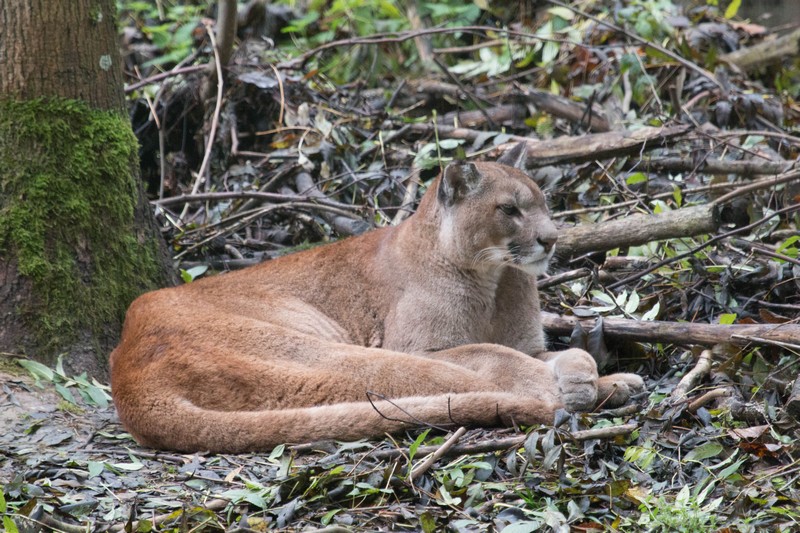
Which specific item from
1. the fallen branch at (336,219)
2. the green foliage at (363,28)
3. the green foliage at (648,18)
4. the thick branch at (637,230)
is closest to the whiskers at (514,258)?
the thick branch at (637,230)

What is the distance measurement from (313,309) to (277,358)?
→ 796 mm

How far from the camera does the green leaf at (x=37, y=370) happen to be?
17.1 ft

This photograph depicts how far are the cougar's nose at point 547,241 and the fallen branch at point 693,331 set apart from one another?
58 cm

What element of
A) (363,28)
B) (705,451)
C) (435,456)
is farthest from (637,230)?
(363,28)

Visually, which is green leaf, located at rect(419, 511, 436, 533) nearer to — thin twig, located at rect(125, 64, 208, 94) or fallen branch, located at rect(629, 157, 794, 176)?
fallen branch, located at rect(629, 157, 794, 176)

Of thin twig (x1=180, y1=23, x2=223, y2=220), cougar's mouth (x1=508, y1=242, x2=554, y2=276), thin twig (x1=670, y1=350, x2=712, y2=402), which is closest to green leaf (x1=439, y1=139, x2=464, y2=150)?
thin twig (x1=180, y1=23, x2=223, y2=220)

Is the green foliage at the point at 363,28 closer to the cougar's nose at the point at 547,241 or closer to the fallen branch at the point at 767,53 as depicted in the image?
the fallen branch at the point at 767,53

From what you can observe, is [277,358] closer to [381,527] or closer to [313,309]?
[313,309]

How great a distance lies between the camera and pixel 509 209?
5312 mm

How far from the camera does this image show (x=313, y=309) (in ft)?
18.4

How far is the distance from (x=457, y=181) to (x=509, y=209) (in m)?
0.35

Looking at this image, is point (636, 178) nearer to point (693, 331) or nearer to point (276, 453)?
point (693, 331)

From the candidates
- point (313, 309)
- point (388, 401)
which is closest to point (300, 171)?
point (313, 309)

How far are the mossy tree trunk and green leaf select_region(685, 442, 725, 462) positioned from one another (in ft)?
11.6
